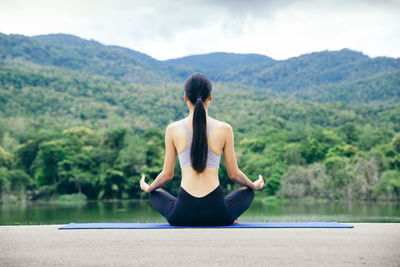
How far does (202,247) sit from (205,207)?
92 cm

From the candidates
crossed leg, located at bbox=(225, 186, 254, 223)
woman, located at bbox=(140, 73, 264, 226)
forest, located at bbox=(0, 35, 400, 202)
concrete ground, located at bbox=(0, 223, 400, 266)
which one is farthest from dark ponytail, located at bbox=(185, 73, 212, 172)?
forest, located at bbox=(0, 35, 400, 202)

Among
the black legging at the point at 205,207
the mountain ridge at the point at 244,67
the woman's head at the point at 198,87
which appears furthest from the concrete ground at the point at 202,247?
the mountain ridge at the point at 244,67

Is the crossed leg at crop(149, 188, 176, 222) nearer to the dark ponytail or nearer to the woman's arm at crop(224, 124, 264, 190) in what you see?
the dark ponytail

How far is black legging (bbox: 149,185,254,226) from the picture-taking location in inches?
159

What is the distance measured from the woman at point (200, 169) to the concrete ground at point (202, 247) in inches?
11.5

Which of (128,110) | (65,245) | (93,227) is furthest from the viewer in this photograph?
(128,110)

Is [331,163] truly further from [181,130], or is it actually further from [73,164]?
[181,130]

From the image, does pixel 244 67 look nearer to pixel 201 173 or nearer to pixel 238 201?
pixel 238 201

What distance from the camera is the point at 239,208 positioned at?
13.9ft

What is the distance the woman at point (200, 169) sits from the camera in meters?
4.04

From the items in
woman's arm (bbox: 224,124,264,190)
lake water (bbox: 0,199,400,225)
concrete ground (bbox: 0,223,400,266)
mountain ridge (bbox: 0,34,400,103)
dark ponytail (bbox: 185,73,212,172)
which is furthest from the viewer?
mountain ridge (bbox: 0,34,400,103)

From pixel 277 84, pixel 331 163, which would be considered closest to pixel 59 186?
pixel 331 163

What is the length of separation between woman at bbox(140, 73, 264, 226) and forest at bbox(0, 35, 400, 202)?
33.2 m

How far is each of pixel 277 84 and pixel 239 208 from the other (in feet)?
459
